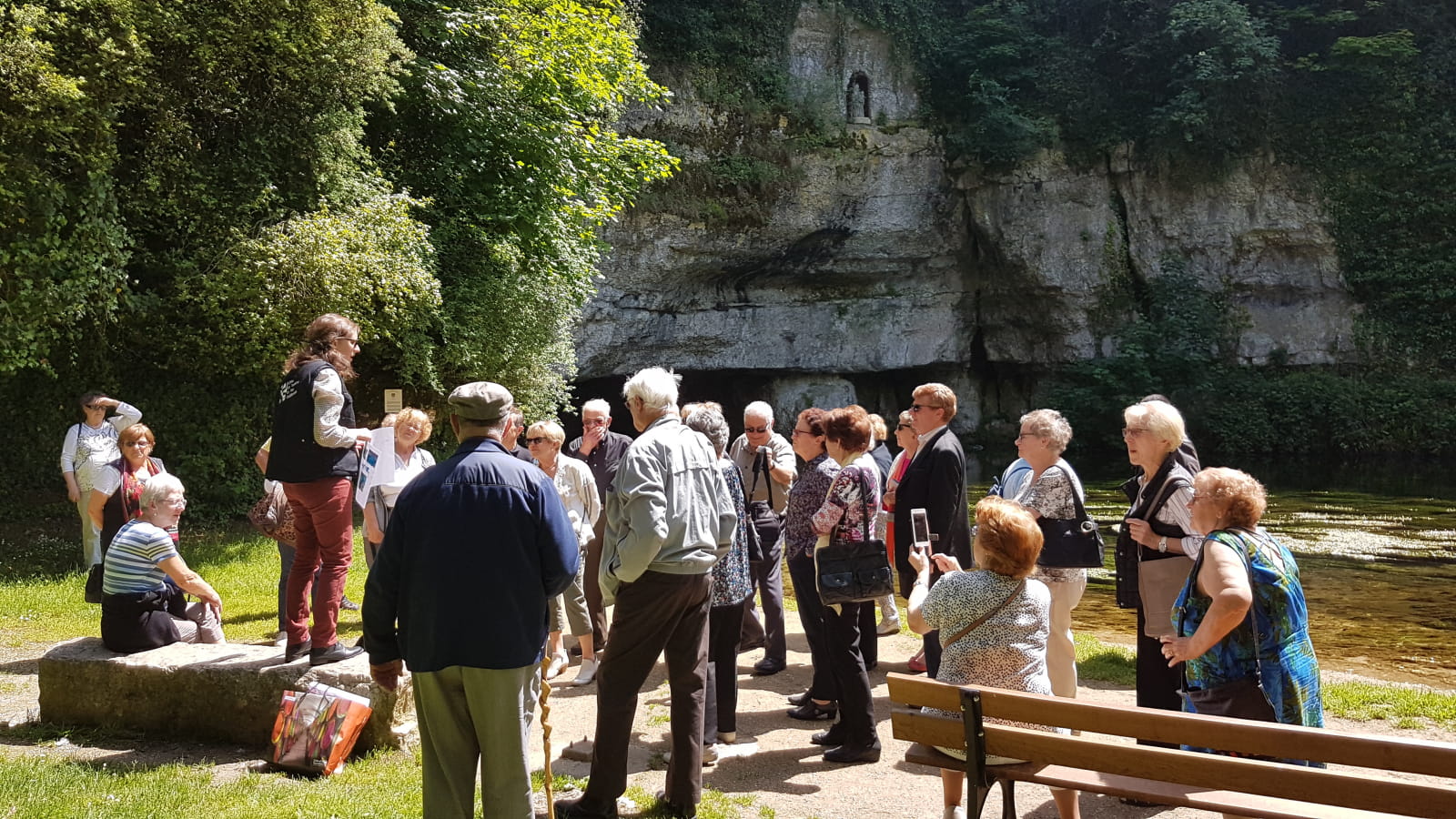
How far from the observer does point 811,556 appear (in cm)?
544

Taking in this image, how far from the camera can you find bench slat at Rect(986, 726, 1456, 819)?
2.76 m

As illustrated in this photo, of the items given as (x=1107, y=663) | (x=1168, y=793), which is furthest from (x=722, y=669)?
(x=1107, y=663)

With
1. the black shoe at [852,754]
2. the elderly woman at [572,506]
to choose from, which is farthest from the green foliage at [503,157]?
the black shoe at [852,754]

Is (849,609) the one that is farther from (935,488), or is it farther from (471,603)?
(471,603)

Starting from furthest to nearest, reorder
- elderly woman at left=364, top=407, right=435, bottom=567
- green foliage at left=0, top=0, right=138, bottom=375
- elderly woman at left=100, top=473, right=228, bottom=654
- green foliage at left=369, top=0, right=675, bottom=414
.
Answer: green foliage at left=369, top=0, right=675, bottom=414, green foliage at left=0, top=0, right=138, bottom=375, elderly woman at left=364, top=407, right=435, bottom=567, elderly woman at left=100, top=473, right=228, bottom=654

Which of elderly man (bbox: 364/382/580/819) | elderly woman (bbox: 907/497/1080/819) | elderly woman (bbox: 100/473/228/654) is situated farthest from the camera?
elderly woman (bbox: 100/473/228/654)

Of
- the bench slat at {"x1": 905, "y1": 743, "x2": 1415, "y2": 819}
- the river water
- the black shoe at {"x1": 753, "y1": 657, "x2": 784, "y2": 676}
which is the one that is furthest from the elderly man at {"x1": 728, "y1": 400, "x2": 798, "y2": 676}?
the river water

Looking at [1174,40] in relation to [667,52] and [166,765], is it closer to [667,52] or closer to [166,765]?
[667,52]

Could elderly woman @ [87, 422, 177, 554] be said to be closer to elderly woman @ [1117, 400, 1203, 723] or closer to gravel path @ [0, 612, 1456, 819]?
gravel path @ [0, 612, 1456, 819]

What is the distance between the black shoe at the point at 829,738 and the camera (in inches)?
205

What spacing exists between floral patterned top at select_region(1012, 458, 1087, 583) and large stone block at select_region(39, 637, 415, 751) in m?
3.49

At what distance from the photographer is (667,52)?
26234 mm

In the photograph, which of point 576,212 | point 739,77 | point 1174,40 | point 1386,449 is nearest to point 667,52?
point 739,77

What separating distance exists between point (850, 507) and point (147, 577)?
3.91m
